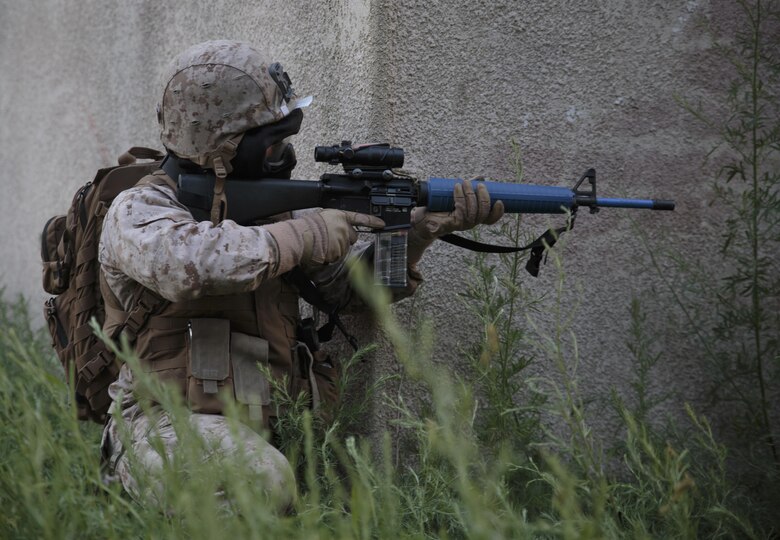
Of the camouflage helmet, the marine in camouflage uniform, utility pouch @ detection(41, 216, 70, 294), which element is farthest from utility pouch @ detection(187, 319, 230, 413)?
utility pouch @ detection(41, 216, 70, 294)

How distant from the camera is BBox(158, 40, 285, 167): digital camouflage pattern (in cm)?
249

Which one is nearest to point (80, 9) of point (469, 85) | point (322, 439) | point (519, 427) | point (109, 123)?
point (109, 123)

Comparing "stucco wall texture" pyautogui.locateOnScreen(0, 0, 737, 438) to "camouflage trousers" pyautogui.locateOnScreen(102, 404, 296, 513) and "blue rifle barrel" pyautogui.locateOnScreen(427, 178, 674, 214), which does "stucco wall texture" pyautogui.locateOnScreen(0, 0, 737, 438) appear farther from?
"camouflage trousers" pyautogui.locateOnScreen(102, 404, 296, 513)

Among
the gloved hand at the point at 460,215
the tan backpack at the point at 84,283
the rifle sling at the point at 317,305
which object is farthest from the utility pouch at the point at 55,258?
the gloved hand at the point at 460,215

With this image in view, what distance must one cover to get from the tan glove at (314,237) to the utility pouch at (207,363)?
0.93ft

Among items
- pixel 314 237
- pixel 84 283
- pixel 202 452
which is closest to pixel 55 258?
pixel 84 283

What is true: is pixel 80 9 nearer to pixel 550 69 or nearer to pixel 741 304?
pixel 550 69

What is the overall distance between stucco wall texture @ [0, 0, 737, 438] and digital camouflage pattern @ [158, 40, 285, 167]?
16.7 inches

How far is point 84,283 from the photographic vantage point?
2.73 meters

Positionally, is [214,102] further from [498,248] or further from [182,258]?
[498,248]

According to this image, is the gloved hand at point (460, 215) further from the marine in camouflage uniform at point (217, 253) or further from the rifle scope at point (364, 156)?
the rifle scope at point (364, 156)

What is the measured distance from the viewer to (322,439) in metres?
2.75

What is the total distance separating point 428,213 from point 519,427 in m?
0.71

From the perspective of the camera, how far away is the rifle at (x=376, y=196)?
254cm
